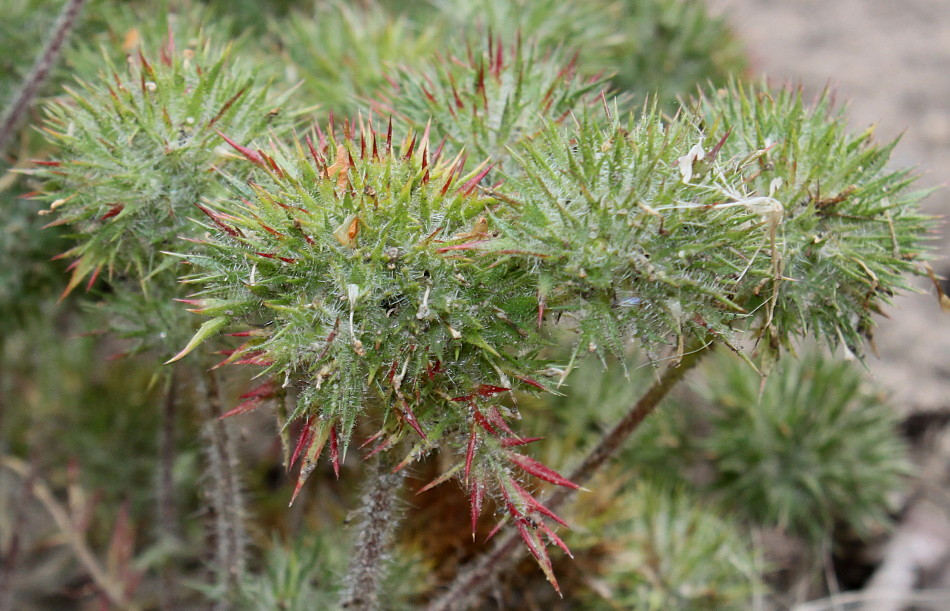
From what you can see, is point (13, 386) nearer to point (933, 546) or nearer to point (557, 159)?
point (557, 159)

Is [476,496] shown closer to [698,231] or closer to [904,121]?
[698,231]

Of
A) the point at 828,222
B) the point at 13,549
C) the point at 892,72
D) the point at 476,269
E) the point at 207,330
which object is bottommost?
the point at 13,549

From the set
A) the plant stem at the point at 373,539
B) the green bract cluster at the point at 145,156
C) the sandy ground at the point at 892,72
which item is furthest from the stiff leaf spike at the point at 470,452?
the sandy ground at the point at 892,72

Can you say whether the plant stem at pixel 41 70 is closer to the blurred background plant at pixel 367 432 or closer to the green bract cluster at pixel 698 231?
the blurred background plant at pixel 367 432

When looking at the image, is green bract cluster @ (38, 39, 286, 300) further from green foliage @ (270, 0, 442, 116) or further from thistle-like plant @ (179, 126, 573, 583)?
green foliage @ (270, 0, 442, 116)

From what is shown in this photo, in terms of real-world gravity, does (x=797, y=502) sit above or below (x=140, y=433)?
above

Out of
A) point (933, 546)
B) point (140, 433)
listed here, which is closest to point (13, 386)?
point (140, 433)

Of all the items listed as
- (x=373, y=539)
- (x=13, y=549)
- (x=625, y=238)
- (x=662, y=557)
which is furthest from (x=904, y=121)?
(x=13, y=549)
